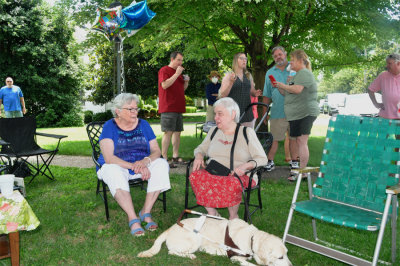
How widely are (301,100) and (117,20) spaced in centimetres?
301

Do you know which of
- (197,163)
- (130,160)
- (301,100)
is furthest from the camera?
(301,100)

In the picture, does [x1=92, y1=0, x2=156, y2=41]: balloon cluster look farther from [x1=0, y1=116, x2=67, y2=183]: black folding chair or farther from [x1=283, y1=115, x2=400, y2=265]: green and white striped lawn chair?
[x1=283, y1=115, x2=400, y2=265]: green and white striped lawn chair

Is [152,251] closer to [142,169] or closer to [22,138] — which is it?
[142,169]

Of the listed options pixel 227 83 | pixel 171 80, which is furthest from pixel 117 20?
pixel 227 83

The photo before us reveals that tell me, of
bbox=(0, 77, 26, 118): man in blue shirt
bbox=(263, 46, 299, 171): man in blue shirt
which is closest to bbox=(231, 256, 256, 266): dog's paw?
bbox=(263, 46, 299, 171): man in blue shirt

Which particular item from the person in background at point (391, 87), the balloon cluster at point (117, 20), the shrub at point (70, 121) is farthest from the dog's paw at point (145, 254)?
the shrub at point (70, 121)

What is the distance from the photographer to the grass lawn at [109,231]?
3010 mm

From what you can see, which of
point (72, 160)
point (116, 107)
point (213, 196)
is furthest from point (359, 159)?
point (72, 160)

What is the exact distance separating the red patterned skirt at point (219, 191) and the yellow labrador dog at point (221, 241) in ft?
0.92

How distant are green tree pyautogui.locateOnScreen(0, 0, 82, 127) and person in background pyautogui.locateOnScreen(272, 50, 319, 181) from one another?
17.5 m

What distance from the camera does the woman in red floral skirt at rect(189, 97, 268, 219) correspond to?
326 centimetres

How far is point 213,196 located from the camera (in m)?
3.27

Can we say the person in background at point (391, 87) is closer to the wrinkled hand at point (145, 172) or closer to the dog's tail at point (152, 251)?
the wrinkled hand at point (145, 172)

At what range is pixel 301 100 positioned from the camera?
16.5ft
